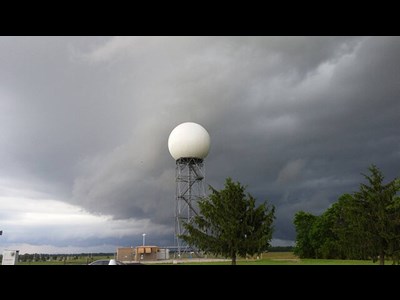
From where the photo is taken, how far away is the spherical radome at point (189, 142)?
48.4 meters

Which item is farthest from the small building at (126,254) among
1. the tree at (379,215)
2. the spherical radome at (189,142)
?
the tree at (379,215)

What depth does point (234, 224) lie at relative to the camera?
2744 centimetres

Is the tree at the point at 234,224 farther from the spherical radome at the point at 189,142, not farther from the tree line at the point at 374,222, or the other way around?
the spherical radome at the point at 189,142

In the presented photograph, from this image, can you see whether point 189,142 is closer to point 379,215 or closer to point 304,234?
point 379,215

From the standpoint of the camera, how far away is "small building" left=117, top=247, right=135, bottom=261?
5516 centimetres

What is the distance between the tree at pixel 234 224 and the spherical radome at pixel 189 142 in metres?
18.7

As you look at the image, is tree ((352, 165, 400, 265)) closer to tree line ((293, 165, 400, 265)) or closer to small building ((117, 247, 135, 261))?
tree line ((293, 165, 400, 265))

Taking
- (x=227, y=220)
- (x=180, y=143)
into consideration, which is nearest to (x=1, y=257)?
(x=227, y=220)

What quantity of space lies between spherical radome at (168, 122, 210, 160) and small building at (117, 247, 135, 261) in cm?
1678

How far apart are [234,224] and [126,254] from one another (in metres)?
32.9

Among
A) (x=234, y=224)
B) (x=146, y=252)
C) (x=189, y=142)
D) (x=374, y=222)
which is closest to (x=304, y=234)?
(x=146, y=252)

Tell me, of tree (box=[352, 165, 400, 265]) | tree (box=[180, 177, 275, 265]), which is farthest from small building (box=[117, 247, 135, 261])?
tree (box=[352, 165, 400, 265])
